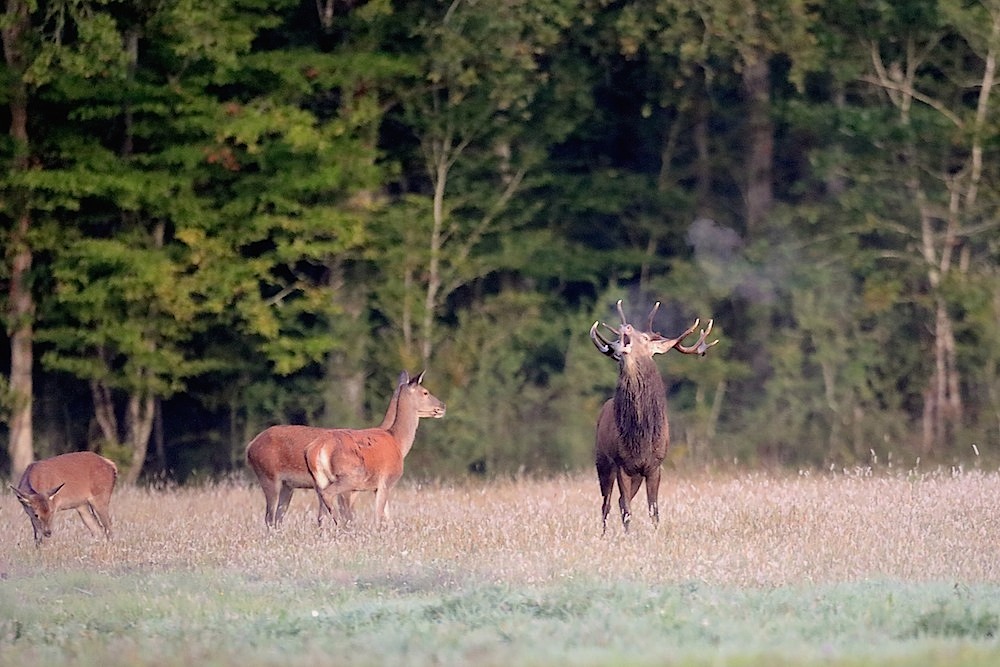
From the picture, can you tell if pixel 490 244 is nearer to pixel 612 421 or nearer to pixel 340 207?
pixel 340 207

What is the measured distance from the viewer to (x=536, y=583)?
35.5 feet

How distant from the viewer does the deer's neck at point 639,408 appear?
46.3 feet

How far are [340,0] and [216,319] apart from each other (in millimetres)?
4782

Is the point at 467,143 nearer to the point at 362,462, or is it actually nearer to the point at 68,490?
the point at 362,462

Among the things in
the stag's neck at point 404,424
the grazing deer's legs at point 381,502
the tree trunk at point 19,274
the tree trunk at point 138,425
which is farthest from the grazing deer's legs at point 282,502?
the tree trunk at point 138,425

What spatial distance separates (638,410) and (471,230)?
11460 mm

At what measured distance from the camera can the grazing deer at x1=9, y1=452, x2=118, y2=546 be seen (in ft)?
46.8

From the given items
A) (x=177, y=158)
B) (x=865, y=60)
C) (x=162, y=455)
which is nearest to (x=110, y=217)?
(x=177, y=158)

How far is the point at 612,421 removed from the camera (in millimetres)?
14461

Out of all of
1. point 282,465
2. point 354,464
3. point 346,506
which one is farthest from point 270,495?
point 354,464

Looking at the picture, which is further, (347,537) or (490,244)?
(490,244)

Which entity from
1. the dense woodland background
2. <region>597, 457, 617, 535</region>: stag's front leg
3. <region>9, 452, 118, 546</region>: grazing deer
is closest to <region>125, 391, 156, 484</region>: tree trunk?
the dense woodland background

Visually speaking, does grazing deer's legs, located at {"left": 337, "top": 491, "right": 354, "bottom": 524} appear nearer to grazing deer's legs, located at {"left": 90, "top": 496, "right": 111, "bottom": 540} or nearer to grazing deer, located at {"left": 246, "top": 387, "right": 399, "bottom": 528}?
grazing deer, located at {"left": 246, "top": 387, "right": 399, "bottom": 528}

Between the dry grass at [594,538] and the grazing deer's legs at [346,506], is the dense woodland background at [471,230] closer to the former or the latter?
the dry grass at [594,538]
